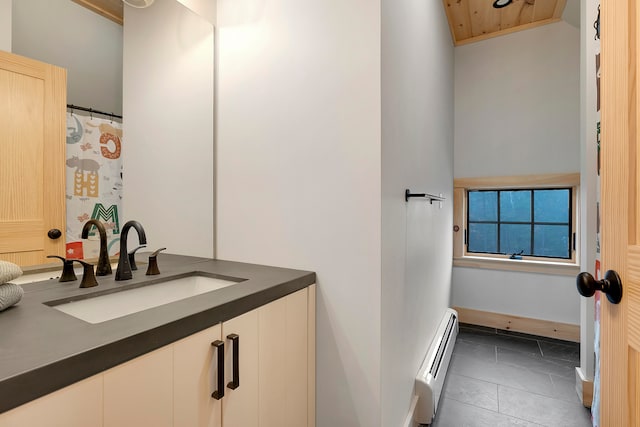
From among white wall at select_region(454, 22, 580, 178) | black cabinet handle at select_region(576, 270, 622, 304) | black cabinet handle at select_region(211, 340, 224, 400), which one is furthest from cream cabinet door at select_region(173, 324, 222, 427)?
white wall at select_region(454, 22, 580, 178)

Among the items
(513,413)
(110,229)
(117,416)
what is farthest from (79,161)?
(513,413)

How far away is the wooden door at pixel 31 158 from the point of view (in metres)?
0.89

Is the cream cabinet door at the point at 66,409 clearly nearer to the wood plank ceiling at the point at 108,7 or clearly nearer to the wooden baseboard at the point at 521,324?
the wood plank ceiling at the point at 108,7

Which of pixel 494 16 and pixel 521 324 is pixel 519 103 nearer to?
pixel 494 16

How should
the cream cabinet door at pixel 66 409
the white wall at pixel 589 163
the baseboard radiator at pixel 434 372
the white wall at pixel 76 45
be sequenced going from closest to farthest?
the cream cabinet door at pixel 66 409, the white wall at pixel 76 45, the baseboard radiator at pixel 434 372, the white wall at pixel 589 163

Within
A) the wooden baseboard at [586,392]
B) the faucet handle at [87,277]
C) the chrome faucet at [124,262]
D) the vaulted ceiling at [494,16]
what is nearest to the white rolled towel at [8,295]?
the faucet handle at [87,277]

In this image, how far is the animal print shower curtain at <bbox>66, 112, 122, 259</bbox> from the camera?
3.46 ft

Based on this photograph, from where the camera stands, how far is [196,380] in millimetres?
776

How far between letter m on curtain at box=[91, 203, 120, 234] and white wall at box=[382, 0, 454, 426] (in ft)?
3.29

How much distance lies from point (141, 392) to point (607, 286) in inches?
40.4

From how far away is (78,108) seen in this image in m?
1.06

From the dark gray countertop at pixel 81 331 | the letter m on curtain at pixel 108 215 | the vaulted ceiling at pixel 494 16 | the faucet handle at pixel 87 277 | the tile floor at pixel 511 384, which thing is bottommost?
the tile floor at pixel 511 384

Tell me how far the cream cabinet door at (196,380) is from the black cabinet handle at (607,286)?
2.93 feet

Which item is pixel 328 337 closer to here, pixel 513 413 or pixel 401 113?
pixel 401 113
